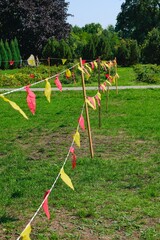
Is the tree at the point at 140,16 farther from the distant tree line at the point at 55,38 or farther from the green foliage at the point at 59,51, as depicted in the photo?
the green foliage at the point at 59,51

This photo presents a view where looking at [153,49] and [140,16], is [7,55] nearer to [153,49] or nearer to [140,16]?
[153,49]

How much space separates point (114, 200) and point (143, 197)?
1.22 ft

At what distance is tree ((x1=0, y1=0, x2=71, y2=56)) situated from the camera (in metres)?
37.5

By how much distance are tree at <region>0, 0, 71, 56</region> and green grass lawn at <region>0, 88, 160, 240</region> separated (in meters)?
27.6

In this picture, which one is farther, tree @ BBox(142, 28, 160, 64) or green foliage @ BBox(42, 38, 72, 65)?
tree @ BBox(142, 28, 160, 64)

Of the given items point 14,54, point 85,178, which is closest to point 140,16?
point 14,54

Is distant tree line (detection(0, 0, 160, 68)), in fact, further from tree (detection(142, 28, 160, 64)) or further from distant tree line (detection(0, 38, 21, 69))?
distant tree line (detection(0, 38, 21, 69))

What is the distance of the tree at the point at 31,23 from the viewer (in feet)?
123

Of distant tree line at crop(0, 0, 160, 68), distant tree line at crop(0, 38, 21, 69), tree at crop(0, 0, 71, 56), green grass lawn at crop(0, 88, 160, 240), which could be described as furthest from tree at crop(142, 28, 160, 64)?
green grass lawn at crop(0, 88, 160, 240)

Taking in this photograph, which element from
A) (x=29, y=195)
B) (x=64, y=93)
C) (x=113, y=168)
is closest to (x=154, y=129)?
(x=113, y=168)

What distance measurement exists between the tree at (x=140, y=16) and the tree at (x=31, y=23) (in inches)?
693

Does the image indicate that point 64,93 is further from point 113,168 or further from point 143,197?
point 143,197

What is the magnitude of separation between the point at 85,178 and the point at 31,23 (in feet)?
108

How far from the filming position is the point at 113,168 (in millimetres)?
6465
